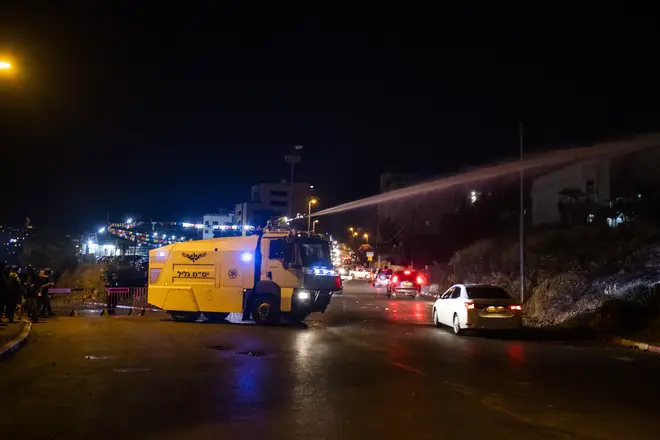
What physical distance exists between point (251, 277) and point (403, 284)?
20.7 metres

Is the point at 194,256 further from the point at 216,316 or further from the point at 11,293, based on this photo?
the point at 11,293

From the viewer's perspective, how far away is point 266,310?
22.0 meters

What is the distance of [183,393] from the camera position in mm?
10055

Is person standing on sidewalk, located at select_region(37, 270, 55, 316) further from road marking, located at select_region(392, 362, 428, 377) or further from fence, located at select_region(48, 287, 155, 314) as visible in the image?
road marking, located at select_region(392, 362, 428, 377)

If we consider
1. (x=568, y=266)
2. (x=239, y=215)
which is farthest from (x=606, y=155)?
(x=239, y=215)

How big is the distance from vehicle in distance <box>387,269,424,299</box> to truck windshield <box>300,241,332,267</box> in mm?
19091

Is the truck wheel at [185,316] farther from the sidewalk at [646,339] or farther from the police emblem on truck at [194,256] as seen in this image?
the sidewalk at [646,339]

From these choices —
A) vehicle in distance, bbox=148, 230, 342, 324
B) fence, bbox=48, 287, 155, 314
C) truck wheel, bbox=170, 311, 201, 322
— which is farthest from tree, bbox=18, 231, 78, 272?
vehicle in distance, bbox=148, 230, 342, 324

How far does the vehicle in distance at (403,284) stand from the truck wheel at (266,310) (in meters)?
20.4

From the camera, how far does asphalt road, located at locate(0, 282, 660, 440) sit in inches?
314

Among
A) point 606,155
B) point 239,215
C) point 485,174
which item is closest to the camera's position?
point 606,155

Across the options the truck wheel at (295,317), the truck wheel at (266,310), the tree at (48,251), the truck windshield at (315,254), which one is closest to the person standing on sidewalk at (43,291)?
the truck wheel at (266,310)

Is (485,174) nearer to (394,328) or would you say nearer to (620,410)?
(394,328)

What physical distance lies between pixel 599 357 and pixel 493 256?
2522 cm
